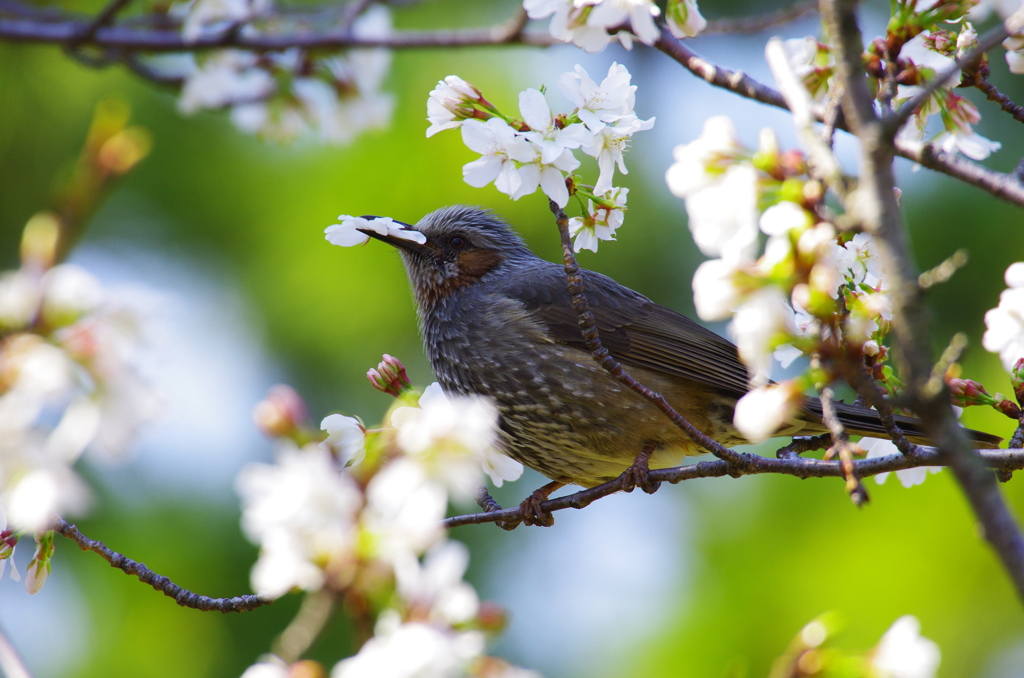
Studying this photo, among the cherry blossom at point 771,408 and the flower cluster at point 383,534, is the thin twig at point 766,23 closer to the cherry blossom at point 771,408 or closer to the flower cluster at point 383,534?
the cherry blossom at point 771,408

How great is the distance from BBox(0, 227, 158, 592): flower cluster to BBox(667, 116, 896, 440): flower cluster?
788 mm

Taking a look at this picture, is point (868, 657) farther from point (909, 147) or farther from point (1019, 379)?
point (1019, 379)

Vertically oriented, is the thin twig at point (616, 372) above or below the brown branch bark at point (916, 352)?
below

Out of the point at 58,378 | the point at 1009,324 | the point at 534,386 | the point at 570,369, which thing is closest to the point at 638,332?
the point at 570,369

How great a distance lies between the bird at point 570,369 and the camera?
9.71 feet

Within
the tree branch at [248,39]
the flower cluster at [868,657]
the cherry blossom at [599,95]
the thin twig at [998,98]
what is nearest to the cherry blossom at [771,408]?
the flower cluster at [868,657]

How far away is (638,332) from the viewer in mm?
3291

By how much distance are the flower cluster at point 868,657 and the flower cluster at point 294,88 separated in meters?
2.92

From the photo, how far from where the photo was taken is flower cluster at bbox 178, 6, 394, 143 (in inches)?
144

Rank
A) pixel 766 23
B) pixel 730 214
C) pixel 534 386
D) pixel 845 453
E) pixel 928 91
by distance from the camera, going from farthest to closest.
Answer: pixel 766 23 < pixel 534 386 < pixel 845 453 < pixel 730 214 < pixel 928 91

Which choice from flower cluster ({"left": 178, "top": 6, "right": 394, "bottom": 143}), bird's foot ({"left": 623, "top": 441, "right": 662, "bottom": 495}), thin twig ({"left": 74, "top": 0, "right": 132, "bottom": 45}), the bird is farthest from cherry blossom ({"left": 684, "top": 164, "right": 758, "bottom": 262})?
flower cluster ({"left": 178, "top": 6, "right": 394, "bottom": 143})

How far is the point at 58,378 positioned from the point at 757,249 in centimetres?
98

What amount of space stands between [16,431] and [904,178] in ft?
19.5

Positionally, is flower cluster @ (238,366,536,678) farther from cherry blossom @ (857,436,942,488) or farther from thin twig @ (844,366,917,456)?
cherry blossom @ (857,436,942,488)
